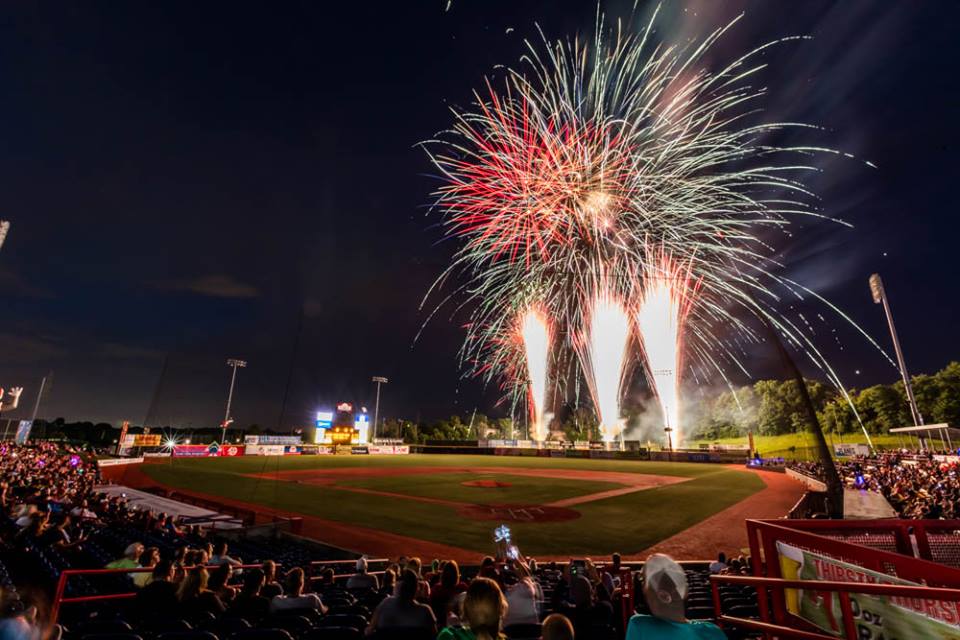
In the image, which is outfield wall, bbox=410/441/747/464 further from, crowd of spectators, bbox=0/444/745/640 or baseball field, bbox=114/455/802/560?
crowd of spectators, bbox=0/444/745/640

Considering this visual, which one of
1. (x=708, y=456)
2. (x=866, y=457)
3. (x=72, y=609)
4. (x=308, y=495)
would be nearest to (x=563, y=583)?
(x=72, y=609)

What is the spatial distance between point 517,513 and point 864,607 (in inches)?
997

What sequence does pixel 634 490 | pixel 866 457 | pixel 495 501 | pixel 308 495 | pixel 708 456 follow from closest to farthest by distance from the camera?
1. pixel 495 501
2. pixel 308 495
3. pixel 634 490
4. pixel 866 457
5. pixel 708 456

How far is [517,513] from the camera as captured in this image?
2706 centimetres

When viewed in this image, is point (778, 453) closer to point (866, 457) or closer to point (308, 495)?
point (866, 457)

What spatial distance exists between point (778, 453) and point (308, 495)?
356ft

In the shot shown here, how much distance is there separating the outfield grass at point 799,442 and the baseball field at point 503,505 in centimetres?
5227

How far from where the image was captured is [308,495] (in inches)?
1341

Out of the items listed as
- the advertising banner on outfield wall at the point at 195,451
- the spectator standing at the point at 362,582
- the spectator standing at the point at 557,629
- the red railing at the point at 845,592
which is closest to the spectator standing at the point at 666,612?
the spectator standing at the point at 557,629

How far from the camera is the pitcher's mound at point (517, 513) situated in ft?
83.9

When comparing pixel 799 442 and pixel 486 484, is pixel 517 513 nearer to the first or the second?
pixel 486 484

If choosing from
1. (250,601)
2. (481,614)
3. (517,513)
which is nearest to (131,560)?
(250,601)

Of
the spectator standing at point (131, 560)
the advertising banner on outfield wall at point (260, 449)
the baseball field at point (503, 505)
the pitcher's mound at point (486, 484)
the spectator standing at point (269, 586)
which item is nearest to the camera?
the spectator standing at point (269, 586)

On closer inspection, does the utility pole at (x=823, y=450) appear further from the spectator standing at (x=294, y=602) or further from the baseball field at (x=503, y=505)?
the spectator standing at (x=294, y=602)
